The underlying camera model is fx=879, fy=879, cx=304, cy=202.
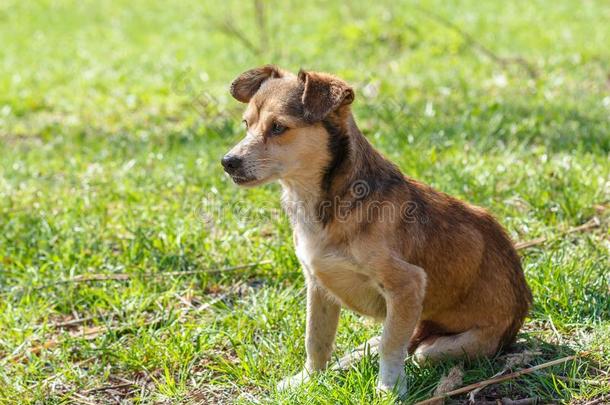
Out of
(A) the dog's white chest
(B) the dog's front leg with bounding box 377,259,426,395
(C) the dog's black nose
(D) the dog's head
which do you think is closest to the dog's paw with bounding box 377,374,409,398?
(B) the dog's front leg with bounding box 377,259,426,395

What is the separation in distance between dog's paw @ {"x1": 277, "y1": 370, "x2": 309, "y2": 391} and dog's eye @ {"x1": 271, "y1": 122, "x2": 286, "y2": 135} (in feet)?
3.62

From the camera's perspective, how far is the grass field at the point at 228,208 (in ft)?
13.9

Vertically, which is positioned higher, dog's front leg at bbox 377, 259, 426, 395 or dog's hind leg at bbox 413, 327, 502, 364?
dog's front leg at bbox 377, 259, 426, 395

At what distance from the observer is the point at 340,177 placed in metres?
3.87

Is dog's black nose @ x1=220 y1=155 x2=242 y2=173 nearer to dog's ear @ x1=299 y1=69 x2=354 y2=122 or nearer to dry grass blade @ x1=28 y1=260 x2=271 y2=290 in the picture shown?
dog's ear @ x1=299 y1=69 x2=354 y2=122

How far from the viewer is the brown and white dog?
3.77m

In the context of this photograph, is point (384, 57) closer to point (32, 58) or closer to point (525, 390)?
point (32, 58)

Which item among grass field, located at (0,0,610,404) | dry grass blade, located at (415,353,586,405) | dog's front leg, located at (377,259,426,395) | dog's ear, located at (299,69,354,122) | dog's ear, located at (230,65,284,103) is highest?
dog's ear, located at (299,69,354,122)

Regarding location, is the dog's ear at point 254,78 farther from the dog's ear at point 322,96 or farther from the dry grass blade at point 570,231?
the dry grass blade at point 570,231

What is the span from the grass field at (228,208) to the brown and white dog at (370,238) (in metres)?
0.20

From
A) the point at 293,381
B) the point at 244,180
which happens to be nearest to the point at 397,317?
the point at 293,381

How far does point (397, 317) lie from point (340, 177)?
0.66 metres

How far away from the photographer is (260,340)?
14.7 feet

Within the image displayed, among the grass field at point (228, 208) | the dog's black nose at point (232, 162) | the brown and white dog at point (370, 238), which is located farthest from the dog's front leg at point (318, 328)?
the dog's black nose at point (232, 162)
